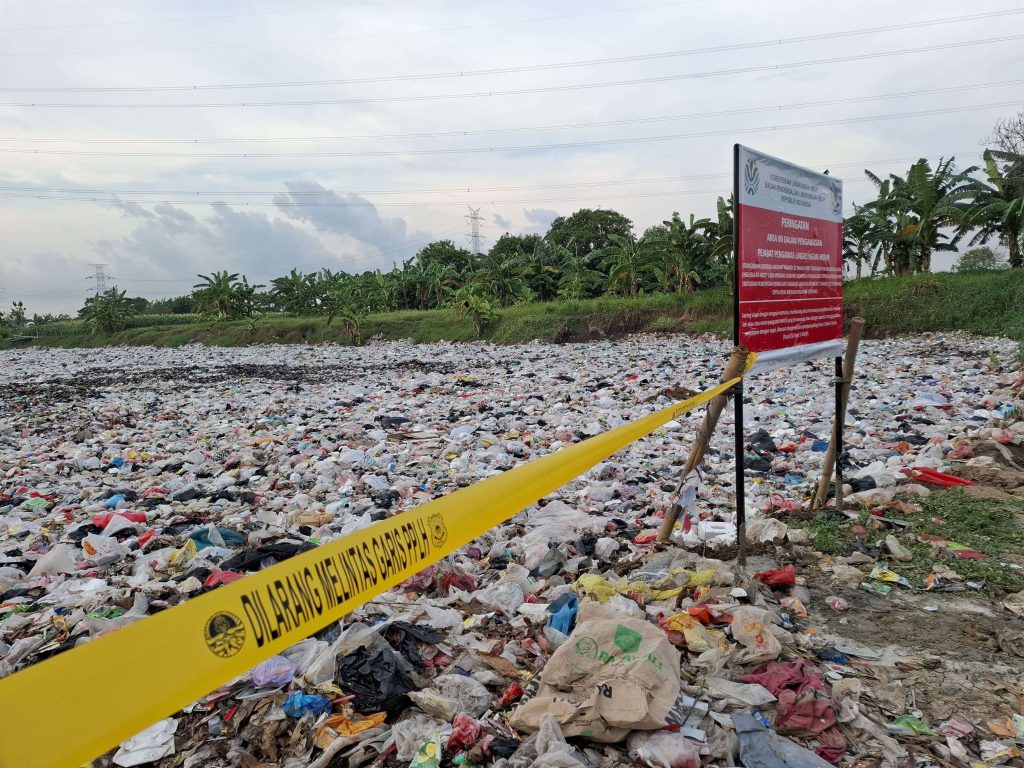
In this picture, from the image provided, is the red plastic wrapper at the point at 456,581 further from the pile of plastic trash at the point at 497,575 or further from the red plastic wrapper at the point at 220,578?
the red plastic wrapper at the point at 220,578

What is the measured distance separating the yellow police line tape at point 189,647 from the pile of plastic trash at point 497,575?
0.86m

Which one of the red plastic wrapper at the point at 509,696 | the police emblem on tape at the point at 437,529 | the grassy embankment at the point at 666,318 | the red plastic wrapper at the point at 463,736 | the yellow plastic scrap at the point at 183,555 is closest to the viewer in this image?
the police emblem on tape at the point at 437,529

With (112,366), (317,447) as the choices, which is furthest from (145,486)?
(112,366)

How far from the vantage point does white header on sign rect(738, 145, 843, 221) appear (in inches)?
124

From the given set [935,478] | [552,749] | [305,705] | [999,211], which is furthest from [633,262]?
[552,749]

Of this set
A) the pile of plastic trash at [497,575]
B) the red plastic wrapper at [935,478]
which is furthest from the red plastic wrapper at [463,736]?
the red plastic wrapper at [935,478]

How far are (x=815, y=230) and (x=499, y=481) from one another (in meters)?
2.71

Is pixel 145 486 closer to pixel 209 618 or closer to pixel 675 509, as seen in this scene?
pixel 675 509

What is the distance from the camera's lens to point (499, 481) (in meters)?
2.22

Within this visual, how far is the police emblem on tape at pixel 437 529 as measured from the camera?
1848 millimetres

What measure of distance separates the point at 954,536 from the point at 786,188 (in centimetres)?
226

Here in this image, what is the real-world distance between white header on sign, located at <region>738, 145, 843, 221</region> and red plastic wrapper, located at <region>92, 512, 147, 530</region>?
15.0ft

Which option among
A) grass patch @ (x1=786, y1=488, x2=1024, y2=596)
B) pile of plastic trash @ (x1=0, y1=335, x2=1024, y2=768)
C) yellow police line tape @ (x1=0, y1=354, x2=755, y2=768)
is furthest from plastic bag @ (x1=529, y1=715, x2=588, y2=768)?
grass patch @ (x1=786, y1=488, x2=1024, y2=596)

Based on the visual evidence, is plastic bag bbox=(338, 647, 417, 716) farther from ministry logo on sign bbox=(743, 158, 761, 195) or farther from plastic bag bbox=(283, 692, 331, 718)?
ministry logo on sign bbox=(743, 158, 761, 195)
